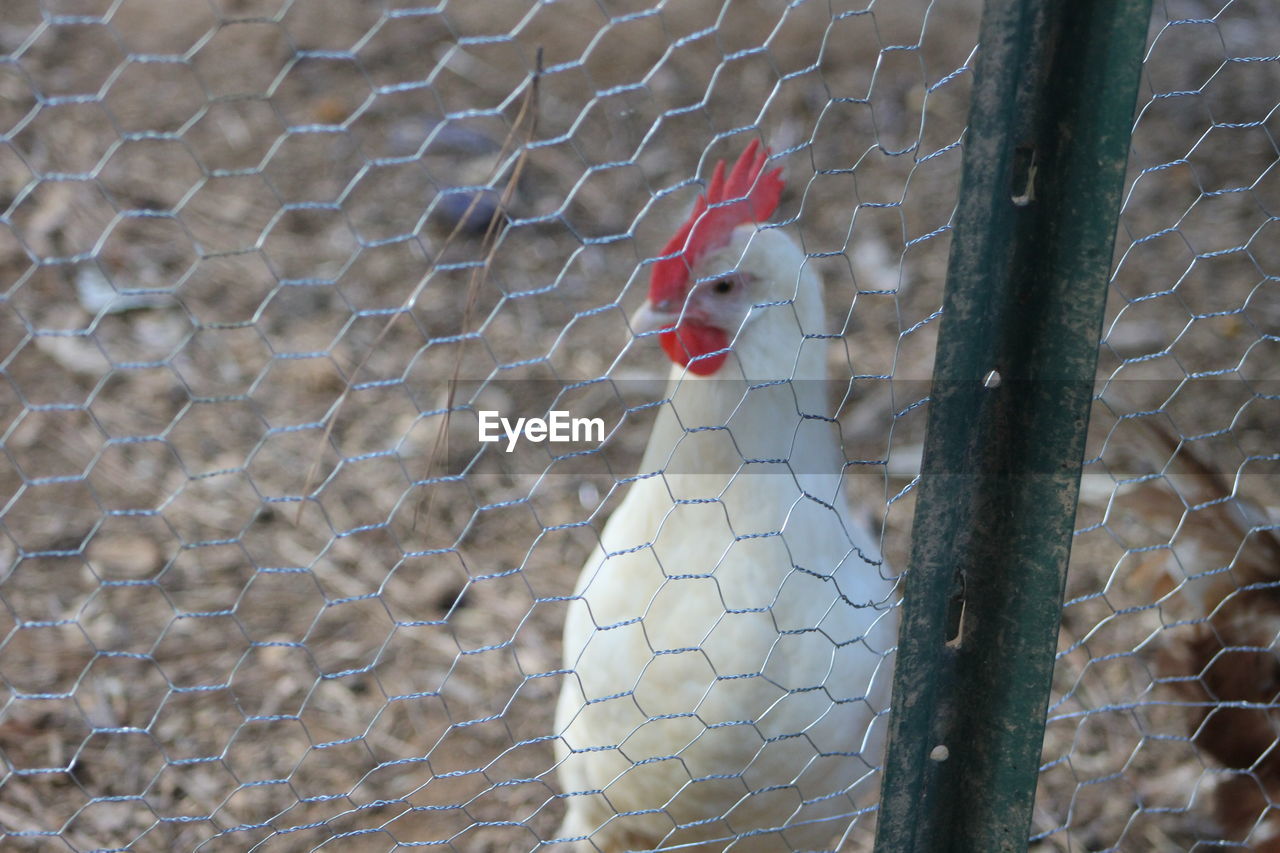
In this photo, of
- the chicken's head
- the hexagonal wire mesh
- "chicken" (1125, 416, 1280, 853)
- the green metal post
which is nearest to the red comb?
the chicken's head

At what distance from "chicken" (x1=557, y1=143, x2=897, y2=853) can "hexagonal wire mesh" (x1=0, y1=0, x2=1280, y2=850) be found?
123 mm

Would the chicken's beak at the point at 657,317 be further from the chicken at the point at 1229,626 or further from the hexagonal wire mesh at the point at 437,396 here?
the chicken at the point at 1229,626

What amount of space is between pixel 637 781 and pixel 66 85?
2636 millimetres

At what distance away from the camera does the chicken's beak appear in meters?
1.38

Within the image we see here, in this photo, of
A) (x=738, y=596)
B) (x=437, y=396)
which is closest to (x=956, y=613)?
(x=738, y=596)

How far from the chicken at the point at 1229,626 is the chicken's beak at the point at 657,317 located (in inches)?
25.9

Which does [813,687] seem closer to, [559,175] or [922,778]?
[922,778]

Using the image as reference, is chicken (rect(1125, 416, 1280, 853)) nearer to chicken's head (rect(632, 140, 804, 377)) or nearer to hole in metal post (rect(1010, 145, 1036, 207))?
chicken's head (rect(632, 140, 804, 377))

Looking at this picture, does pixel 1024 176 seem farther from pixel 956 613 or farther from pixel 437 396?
pixel 437 396

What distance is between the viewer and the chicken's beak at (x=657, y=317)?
1.38 meters

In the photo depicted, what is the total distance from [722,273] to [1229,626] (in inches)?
35.0

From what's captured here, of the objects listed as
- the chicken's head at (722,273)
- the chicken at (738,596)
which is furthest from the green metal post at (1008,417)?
the chicken's head at (722,273)

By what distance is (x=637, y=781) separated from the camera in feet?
4.53

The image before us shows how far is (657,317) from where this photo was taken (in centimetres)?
139
